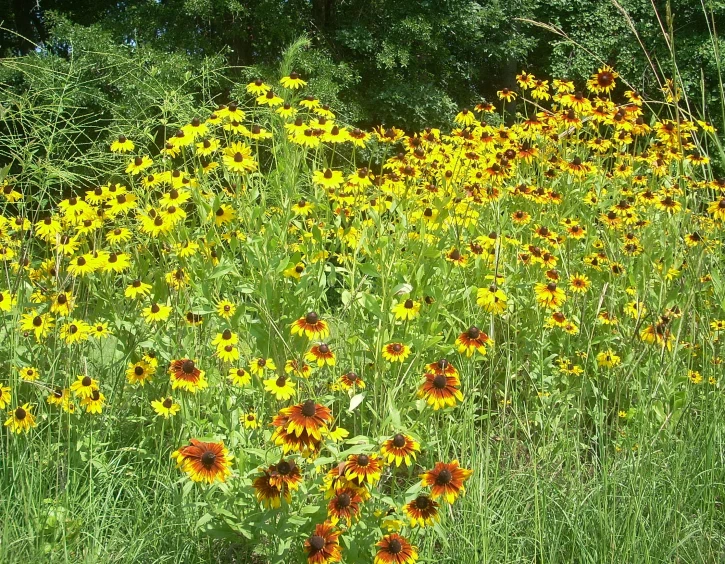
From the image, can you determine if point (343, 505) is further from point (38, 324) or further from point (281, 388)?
point (38, 324)

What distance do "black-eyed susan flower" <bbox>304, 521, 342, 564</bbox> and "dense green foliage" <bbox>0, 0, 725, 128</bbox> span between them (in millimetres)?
6036

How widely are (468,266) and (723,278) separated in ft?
3.24

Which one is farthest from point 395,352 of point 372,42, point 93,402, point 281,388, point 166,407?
point 372,42

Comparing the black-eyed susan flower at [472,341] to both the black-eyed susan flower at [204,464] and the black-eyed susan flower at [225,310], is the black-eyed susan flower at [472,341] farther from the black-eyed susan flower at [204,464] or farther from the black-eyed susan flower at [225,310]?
the black-eyed susan flower at [225,310]

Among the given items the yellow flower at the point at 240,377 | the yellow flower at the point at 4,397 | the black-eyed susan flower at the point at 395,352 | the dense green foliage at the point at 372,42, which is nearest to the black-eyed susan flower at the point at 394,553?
the black-eyed susan flower at the point at 395,352

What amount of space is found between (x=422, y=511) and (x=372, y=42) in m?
7.66

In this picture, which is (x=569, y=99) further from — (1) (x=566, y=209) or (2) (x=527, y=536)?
(2) (x=527, y=536)

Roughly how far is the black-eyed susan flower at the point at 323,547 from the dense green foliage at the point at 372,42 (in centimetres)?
604

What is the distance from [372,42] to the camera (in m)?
8.46

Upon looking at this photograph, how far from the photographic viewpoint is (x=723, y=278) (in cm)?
290

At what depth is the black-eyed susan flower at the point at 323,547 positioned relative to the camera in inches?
54.6

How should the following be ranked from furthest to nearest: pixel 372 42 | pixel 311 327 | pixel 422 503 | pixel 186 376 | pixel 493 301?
pixel 372 42 → pixel 493 301 → pixel 311 327 → pixel 186 376 → pixel 422 503

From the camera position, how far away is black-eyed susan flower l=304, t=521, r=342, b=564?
139cm

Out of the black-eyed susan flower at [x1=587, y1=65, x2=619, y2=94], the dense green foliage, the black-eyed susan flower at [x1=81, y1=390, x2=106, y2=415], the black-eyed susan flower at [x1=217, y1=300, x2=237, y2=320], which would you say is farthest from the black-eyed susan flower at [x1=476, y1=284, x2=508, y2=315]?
the dense green foliage
